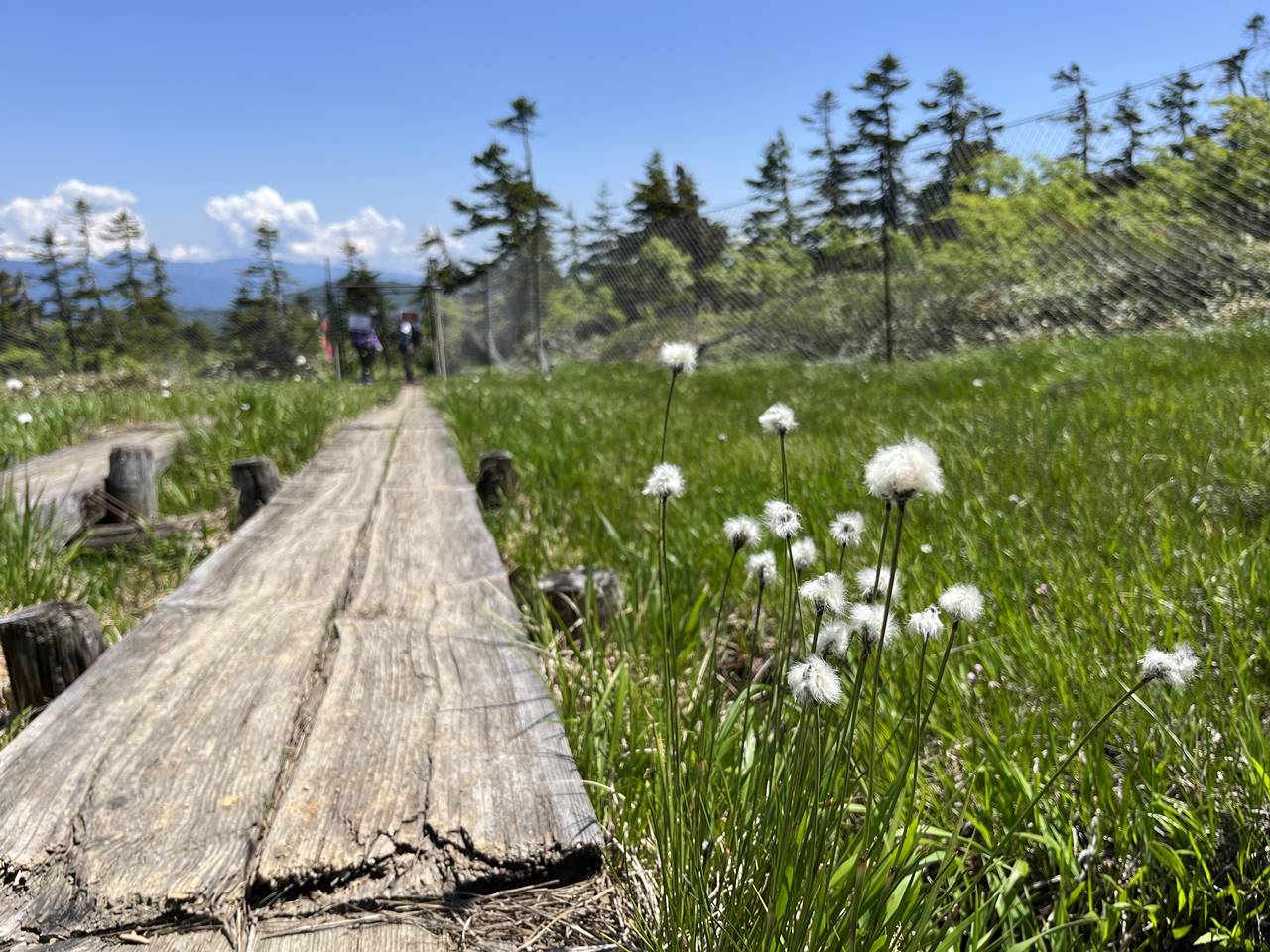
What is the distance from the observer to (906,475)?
75 cm

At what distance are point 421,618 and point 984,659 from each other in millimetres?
1529

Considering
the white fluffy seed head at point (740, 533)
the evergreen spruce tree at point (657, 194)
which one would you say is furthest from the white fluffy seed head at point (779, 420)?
the evergreen spruce tree at point (657, 194)

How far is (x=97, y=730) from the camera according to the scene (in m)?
1.56

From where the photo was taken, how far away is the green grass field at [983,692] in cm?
107

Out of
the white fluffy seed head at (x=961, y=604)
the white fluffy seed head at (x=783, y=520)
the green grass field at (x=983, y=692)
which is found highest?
the white fluffy seed head at (x=783, y=520)

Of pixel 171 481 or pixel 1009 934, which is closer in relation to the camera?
pixel 1009 934

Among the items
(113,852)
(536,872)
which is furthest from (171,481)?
(536,872)

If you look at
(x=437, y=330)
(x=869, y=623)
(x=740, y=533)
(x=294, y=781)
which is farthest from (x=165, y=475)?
(x=437, y=330)

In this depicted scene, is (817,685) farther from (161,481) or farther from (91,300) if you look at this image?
(91,300)

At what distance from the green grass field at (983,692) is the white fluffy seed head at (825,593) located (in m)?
0.08

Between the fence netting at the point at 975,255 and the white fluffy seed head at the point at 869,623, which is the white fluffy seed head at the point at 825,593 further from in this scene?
the fence netting at the point at 975,255

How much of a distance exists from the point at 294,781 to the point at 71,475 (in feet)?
13.0

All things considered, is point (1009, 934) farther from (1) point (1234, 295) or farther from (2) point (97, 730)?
(1) point (1234, 295)

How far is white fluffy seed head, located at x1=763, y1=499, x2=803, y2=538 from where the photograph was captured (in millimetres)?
1045
